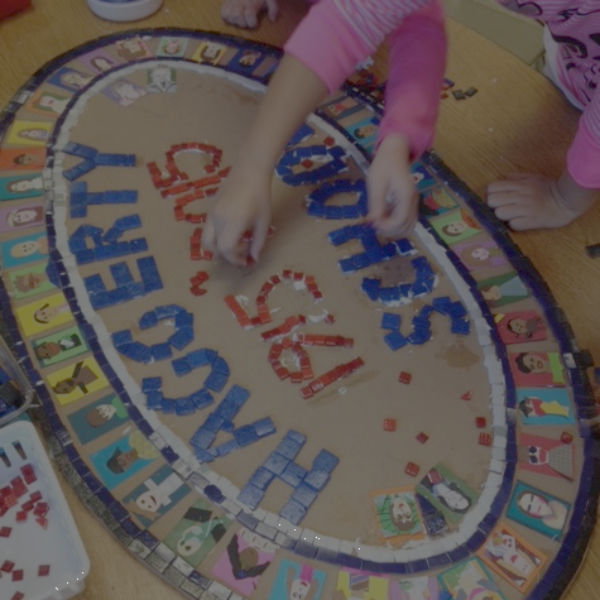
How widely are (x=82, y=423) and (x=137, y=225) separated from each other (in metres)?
0.24

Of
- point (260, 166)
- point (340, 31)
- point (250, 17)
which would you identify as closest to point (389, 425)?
point (260, 166)

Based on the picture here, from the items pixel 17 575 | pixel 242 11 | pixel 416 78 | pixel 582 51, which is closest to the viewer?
pixel 17 575

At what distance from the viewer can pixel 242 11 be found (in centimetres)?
101

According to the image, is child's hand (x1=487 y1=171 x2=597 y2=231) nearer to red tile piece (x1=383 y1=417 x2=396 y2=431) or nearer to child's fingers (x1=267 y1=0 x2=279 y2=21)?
red tile piece (x1=383 y1=417 x2=396 y2=431)

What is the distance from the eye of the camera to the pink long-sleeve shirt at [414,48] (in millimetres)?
663

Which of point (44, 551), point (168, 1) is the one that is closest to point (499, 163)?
point (168, 1)

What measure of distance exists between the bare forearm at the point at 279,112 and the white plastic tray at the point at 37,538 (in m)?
0.32

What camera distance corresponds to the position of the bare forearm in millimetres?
668

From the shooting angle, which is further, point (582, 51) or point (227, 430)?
point (582, 51)

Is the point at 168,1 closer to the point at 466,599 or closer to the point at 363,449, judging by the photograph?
the point at 363,449

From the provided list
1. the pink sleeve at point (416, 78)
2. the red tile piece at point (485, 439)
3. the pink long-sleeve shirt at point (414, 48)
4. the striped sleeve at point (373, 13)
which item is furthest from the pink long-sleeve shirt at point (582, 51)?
the red tile piece at point (485, 439)

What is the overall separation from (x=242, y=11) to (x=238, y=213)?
496mm

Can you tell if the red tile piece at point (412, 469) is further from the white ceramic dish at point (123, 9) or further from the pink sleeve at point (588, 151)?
the white ceramic dish at point (123, 9)

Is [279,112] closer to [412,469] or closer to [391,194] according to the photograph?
[391,194]
